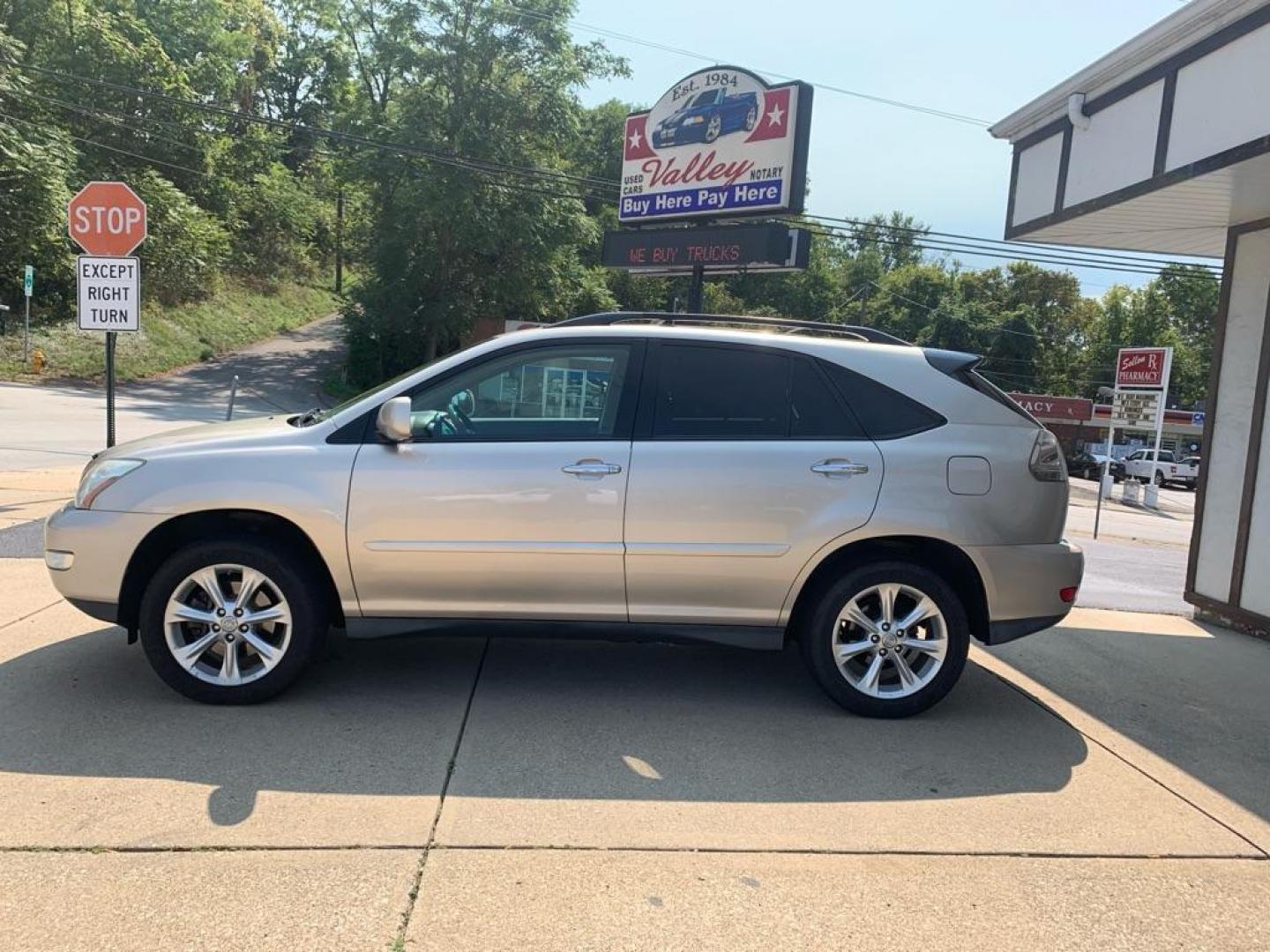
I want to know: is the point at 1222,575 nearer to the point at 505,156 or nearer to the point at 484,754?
the point at 484,754

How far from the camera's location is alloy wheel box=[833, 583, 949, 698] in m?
4.32

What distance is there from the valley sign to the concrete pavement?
37.0 ft

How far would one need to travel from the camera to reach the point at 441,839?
313 cm

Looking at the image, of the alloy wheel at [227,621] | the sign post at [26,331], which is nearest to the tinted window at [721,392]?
the alloy wheel at [227,621]

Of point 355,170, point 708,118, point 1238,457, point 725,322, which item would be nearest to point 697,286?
point 708,118

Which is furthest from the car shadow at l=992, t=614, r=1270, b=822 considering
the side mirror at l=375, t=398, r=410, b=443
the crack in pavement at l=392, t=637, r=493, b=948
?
the side mirror at l=375, t=398, r=410, b=443

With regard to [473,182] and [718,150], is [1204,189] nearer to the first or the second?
[718,150]

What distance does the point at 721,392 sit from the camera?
4406 millimetres

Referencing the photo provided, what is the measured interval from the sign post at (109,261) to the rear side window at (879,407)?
A: 6.54 meters

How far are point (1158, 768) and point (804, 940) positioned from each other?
2.40m

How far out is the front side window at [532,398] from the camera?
169 inches

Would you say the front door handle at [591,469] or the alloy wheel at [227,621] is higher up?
the front door handle at [591,469]

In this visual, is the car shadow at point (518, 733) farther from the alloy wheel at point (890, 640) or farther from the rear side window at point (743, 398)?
the rear side window at point (743, 398)

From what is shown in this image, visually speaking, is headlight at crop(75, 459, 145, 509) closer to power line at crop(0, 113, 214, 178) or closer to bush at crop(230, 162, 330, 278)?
power line at crop(0, 113, 214, 178)
